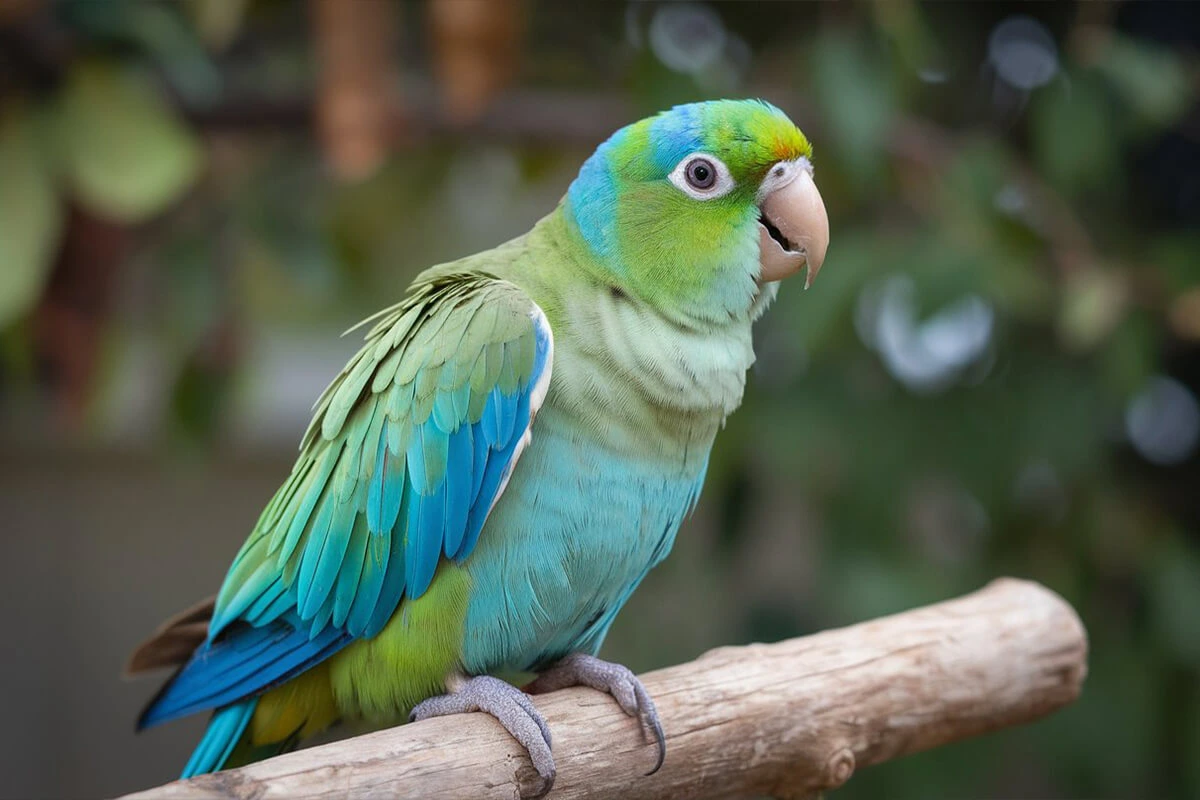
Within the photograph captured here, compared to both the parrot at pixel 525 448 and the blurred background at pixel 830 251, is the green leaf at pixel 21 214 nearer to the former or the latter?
the blurred background at pixel 830 251

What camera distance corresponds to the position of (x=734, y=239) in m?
1.29

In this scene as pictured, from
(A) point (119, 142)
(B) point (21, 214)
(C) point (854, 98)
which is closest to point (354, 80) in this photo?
(A) point (119, 142)

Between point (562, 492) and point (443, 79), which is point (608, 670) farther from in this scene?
point (443, 79)

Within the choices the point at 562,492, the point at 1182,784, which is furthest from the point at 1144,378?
the point at 562,492

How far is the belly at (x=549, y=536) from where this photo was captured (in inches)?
48.8

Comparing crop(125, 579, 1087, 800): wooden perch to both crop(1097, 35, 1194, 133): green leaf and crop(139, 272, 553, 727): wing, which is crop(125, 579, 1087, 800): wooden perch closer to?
crop(139, 272, 553, 727): wing

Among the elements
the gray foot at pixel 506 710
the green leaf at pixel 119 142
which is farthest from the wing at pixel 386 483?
the green leaf at pixel 119 142

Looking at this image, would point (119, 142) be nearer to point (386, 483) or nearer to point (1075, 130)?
point (386, 483)

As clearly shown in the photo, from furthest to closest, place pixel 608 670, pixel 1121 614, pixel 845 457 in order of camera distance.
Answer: pixel 1121 614 → pixel 845 457 → pixel 608 670

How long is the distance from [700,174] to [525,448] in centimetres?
38

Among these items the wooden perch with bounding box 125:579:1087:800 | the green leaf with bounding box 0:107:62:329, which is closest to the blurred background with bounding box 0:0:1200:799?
the green leaf with bounding box 0:107:62:329

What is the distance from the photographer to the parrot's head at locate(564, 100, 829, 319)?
1278 mm

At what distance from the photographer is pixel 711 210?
1288 millimetres

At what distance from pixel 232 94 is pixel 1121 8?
204 centimetres
